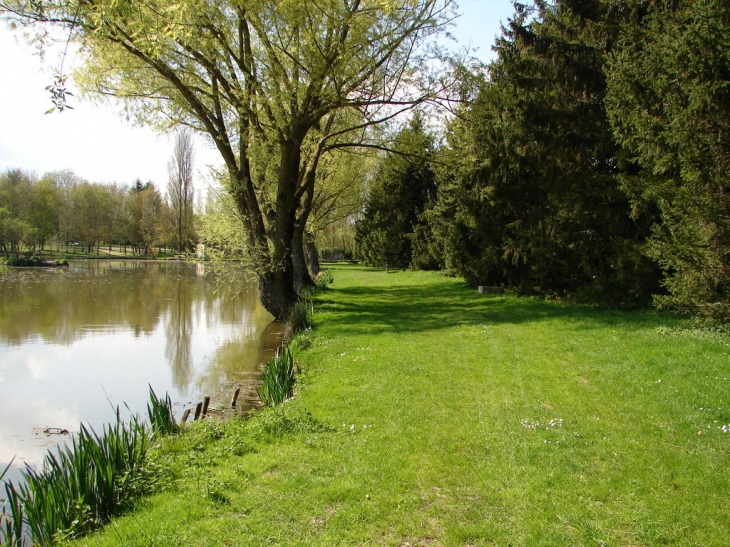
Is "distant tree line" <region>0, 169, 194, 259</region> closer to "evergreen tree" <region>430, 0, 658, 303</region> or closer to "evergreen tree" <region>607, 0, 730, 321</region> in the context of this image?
"evergreen tree" <region>430, 0, 658, 303</region>

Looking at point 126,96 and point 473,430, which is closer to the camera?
point 473,430

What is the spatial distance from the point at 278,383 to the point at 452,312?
8.46 meters

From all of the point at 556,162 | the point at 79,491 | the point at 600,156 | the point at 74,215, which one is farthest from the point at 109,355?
the point at 74,215

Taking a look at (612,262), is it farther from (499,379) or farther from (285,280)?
(285,280)

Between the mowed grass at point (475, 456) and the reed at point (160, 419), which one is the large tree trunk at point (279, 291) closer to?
the mowed grass at point (475, 456)

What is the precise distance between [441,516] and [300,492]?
1.26 m

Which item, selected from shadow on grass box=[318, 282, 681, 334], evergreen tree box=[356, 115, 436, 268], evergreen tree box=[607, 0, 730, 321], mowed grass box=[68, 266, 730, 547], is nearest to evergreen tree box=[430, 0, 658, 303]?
shadow on grass box=[318, 282, 681, 334]

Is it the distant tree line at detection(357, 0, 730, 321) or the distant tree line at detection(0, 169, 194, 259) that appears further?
the distant tree line at detection(0, 169, 194, 259)

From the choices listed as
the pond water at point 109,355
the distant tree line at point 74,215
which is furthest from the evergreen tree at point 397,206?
the distant tree line at point 74,215

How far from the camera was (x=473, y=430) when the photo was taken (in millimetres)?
5785

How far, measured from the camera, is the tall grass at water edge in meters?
4.11

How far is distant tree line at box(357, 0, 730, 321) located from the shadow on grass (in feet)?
2.92

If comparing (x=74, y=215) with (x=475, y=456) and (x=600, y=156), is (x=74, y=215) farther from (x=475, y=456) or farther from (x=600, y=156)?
(x=475, y=456)

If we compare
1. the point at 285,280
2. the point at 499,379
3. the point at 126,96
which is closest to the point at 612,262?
the point at 499,379
